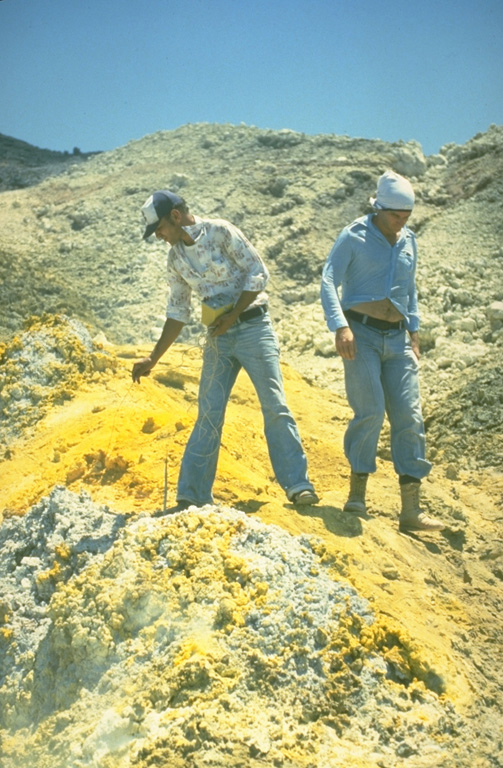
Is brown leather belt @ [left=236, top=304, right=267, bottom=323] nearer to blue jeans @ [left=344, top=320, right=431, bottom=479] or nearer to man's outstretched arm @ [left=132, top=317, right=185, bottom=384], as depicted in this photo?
man's outstretched arm @ [left=132, top=317, right=185, bottom=384]

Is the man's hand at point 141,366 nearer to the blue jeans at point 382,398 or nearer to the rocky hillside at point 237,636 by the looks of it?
the rocky hillside at point 237,636

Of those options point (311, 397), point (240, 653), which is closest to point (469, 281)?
point (311, 397)

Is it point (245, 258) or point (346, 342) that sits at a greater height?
point (245, 258)

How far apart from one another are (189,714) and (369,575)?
146 cm

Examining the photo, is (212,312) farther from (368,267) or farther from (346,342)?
(368,267)

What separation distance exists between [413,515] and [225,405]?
4.30ft

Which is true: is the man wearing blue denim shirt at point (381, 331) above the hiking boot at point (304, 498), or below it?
above

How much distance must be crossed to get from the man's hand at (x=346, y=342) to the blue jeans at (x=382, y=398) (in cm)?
22

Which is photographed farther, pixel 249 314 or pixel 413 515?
pixel 413 515

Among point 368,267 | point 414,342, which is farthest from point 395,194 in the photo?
point 414,342

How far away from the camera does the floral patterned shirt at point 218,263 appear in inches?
211

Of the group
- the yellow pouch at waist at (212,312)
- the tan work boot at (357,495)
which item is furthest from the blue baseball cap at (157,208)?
the tan work boot at (357,495)

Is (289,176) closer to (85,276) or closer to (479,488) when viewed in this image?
(85,276)

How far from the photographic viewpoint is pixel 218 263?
17.7ft
